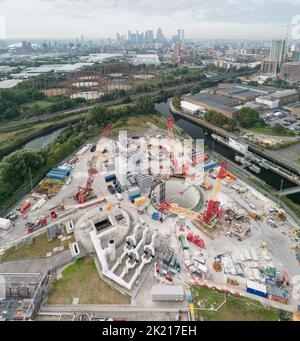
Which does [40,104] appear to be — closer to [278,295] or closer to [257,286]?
[257,286]

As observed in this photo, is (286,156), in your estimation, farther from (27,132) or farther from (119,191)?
(27,132)

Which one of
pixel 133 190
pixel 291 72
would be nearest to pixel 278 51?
pixel 291 72

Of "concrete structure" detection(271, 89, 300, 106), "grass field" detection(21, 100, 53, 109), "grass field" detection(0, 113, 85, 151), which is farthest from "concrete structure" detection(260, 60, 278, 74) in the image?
"grass field" detection(21, 100, 53, 109)

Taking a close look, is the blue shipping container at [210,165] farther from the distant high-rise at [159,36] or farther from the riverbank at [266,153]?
the distant high-rise at [159,36]

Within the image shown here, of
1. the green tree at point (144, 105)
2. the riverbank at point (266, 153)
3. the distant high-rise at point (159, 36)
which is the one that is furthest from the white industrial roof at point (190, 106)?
the distant high-rise at point (159, 36)
